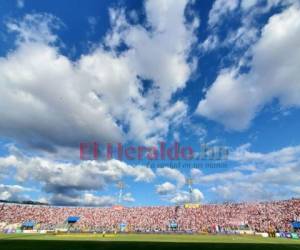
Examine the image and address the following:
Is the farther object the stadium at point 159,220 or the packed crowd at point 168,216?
the packed crowd at point 168,216

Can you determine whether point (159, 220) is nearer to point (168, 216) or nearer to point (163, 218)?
point (163, 218)

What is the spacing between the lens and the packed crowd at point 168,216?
68.2 meters

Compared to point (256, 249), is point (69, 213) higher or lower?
higher

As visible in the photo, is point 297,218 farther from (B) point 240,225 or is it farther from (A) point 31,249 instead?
(A) point 31,249

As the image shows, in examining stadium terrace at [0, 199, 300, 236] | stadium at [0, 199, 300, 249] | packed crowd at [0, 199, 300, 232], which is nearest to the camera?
stadium at [0, 199, 300, 249]

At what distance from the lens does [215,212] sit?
260 feet

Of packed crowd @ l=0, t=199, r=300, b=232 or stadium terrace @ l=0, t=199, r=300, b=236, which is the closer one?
stadium terrace @ l=0, t=199, r=300, b=236

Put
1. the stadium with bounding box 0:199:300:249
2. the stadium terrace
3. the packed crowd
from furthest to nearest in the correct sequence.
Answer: the packed crowd → the stadium terrace → the stadium with bounding box 0:199:300:249

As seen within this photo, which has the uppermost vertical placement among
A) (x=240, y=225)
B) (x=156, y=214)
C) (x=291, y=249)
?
(x=156, y=214)

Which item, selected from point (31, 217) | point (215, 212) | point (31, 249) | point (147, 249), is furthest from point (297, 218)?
point (31, 217)

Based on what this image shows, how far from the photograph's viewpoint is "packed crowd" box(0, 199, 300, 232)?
224ft

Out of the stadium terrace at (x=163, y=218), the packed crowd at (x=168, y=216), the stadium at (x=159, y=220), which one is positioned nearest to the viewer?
the stadium at (x=159, y=220)

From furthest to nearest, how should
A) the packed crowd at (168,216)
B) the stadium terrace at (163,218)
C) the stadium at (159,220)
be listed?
1. the packed crowd at (168,216)
2. the stadium terrace at (163,218)
3. the stadium at (159,220)

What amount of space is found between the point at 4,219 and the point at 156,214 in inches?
1760
